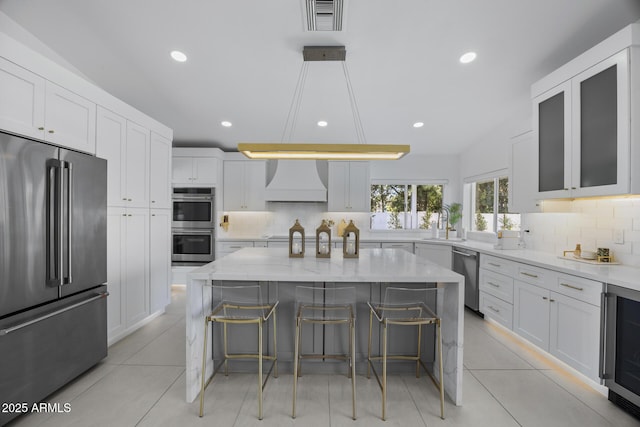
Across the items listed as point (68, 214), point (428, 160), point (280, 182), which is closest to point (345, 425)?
point (68, 214)

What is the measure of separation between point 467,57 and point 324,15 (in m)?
1.62

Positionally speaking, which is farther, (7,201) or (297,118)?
(297,118)

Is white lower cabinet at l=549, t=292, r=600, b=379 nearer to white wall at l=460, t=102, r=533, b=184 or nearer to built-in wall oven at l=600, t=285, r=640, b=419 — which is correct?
built-in wall oven at l=600, t=285, r=640, b=419

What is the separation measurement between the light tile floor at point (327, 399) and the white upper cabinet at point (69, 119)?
1.88 metres

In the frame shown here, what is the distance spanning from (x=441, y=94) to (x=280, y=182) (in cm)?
284

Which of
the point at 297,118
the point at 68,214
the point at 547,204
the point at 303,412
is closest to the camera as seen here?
the point at 303,412

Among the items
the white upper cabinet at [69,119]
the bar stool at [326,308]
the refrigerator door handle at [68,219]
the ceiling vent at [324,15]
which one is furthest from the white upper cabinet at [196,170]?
the bar stool at [326,308]

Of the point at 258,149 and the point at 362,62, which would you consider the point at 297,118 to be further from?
the point at 258,149

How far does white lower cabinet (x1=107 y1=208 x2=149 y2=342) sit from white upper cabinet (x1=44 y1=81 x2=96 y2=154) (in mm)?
659

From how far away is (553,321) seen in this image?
252 cm

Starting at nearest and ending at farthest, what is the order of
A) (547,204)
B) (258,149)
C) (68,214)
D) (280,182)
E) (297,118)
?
1. (68,214)
2. (258,149)
3. (547,204)
4. (297,118)
5. (280,182)

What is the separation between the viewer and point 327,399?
2.13 m

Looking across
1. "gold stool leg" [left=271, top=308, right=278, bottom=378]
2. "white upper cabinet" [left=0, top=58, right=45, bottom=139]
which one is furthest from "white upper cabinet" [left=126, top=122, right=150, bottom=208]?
"gold stool leg" [left=271, top=308, right=278, bottom=378]

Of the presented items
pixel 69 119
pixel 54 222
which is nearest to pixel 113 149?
pixel 69 119
